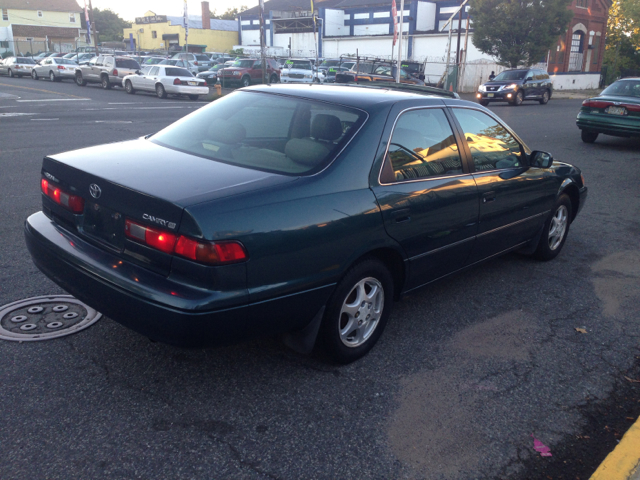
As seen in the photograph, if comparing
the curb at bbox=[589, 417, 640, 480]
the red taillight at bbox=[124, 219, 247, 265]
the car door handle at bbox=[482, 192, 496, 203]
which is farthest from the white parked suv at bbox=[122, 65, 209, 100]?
the curb at bbox=[589, 417, 640, 480]

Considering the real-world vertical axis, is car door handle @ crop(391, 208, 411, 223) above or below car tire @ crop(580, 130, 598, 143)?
above

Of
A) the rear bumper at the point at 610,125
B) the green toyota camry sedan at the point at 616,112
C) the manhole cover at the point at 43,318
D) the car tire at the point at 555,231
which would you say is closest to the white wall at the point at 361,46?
the green toyota camry sedan at the point at 616,112

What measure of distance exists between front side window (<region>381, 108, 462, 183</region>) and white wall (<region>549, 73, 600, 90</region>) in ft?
150

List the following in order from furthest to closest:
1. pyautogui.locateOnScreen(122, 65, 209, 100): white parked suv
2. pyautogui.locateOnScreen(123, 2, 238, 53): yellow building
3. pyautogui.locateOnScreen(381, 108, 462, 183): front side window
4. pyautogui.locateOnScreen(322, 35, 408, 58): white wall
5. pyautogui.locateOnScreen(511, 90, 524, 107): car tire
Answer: pyautogui.locateOnScreen(123, 2, 238, 53): yellow building
pyautogui.locateOnScreen(322, 35, 408, 58): white wall
pyautogui.locateOnScreen(511, 90, 524, 107): car tire
pyautogui.locateOnScreen(122, 65, 209, 100): white parked suv
pyautogui.locateOnScreen(381, 108, 462, 183): front side window

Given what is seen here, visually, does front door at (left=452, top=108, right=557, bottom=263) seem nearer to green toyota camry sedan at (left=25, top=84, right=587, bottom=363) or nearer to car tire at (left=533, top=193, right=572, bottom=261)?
green toyota camry sedan at (left=25, top=84, right=587, bottom=363)

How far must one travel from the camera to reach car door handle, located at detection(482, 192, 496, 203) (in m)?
4.26

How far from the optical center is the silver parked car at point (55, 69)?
33562 millimetres

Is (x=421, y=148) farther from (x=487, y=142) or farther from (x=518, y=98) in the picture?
(x=518, y=98)

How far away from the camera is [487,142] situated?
4.52 meters

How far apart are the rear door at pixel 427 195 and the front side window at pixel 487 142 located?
0.72 feet

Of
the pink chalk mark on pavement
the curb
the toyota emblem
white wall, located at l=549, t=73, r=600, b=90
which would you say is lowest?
white wall, located at l=549, t=73, r=600, b=90

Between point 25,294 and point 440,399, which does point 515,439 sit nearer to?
point 440,399

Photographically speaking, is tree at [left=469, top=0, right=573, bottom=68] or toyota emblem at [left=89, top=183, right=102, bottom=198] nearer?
toyota emblem at [left=89, top=183, right=102, bottom=198]

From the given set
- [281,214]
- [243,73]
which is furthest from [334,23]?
[281,214]
